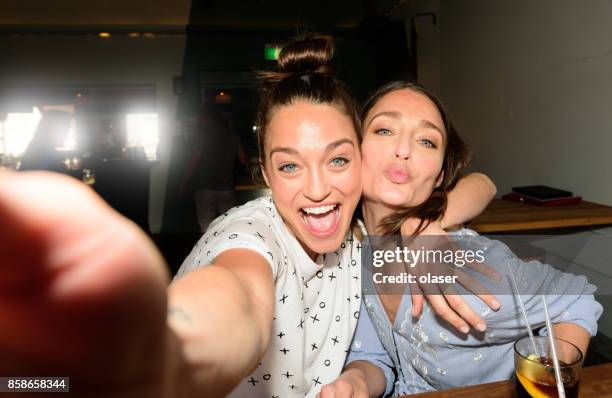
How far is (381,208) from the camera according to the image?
54.1 inches

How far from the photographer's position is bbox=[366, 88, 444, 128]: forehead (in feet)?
4.27

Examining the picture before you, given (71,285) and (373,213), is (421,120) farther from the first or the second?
(71,285)

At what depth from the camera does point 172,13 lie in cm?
667

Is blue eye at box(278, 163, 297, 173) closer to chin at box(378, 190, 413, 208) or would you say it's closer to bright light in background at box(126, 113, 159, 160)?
chin at box(378, 190, 413, 208)

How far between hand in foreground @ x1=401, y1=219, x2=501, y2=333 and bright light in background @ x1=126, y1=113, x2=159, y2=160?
21.7ft

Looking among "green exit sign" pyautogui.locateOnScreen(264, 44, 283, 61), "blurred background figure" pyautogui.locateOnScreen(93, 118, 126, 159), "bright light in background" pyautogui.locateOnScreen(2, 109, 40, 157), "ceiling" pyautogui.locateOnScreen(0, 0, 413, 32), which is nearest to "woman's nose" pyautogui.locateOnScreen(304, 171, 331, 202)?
"ceiling" pyautogui.locateOnScreen(0, 0, 413, 32)

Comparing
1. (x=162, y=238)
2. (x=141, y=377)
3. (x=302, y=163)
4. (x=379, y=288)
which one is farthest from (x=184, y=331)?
(x=162, y=238)

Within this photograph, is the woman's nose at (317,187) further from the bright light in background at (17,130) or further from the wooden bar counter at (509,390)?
the bright light in background at (17,130)

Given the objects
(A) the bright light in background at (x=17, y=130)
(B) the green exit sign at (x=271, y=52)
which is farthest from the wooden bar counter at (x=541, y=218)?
(A) the bright light in background at (x=17, y=130)

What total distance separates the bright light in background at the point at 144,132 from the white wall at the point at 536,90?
15.7ft

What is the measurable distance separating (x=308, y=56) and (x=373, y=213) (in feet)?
1.85

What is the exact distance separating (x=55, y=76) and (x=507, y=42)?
6631mm

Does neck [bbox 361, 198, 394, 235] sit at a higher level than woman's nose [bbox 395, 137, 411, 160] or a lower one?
lower

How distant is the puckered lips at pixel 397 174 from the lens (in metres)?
1.27
